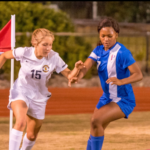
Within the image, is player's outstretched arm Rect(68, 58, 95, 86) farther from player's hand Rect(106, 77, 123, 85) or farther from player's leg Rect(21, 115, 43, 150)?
player's leg Rect(21, 115, 43, 150)

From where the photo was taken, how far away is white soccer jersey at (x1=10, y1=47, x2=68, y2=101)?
14.0 ft

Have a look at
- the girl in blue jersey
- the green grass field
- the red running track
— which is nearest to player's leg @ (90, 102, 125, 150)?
the girl in blue jersey

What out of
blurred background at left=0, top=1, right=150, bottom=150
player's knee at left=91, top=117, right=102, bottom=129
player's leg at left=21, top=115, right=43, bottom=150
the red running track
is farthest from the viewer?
the red running track

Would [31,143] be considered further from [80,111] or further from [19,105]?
[80,111]

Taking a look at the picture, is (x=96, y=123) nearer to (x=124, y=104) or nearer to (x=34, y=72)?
(x=124, y=104)

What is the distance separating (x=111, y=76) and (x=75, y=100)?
17.4 feet

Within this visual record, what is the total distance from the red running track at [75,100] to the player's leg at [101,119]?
3935mm

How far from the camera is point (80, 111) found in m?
8.36

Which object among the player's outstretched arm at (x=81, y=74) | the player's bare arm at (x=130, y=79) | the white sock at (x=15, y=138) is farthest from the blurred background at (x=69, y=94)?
the player's bare arm at (x=130, y=79)

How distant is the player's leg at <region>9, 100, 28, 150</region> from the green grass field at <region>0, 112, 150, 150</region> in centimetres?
112

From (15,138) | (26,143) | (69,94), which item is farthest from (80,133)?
(69,94)

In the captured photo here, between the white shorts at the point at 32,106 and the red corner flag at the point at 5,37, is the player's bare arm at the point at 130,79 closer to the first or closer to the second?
the white shorts at the point at 32,106

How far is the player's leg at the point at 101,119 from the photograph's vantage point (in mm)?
4117

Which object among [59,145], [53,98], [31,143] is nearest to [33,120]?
[31,143]
